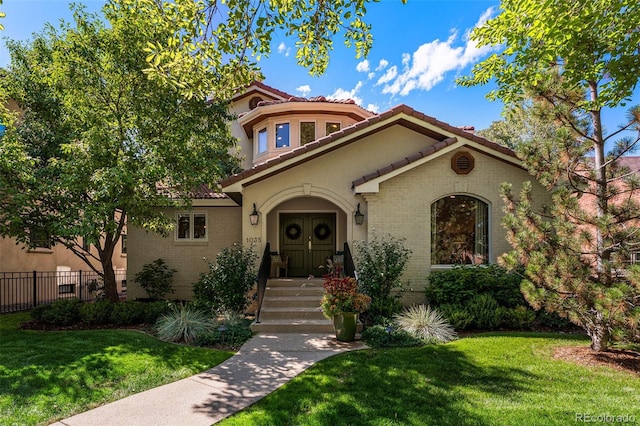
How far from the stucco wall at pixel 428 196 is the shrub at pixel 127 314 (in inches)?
260

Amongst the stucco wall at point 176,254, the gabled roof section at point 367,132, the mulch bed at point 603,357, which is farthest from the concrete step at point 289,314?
the mulch bed at point 603,357

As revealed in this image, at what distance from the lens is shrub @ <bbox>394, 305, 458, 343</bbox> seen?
712 cm

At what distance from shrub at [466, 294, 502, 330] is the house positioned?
158 cm

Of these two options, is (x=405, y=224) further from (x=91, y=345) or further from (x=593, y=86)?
(x=91, y=345)

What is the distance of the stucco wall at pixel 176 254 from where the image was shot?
38.6 ft

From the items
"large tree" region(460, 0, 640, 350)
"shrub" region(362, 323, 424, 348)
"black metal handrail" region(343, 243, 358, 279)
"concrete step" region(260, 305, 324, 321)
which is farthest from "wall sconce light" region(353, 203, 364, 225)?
"large tree" region(460, 0, 640, 350)

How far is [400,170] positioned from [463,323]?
13.6 feet

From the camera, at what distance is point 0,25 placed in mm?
5246

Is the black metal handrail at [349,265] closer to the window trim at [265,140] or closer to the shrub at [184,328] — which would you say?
the shrub at [184,328]

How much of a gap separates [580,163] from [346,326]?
5.46 meters

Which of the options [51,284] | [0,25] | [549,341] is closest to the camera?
[0,25]

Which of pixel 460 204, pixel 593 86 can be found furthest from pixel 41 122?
pixel 593 86

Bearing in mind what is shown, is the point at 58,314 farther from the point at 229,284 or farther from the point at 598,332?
the point at 598,332

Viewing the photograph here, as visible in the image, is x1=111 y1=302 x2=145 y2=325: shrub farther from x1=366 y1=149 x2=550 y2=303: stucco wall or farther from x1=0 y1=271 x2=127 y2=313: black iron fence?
x1=366 y1=149 x2=550 y2=303: stucco wall
